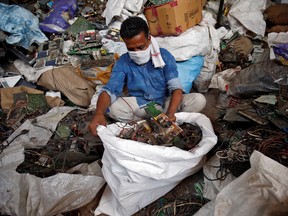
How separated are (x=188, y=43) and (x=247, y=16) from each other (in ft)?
2.99

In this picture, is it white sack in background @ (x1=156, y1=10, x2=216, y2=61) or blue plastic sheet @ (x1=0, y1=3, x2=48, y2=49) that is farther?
blue plastic sheet @ (x1=0, y1=3, x2=48, y2=49)

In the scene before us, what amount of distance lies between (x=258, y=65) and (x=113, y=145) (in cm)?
160

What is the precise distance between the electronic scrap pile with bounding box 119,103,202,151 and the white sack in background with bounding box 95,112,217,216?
0.09 meters

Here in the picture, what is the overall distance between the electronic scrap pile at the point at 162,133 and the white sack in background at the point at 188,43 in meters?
1.03

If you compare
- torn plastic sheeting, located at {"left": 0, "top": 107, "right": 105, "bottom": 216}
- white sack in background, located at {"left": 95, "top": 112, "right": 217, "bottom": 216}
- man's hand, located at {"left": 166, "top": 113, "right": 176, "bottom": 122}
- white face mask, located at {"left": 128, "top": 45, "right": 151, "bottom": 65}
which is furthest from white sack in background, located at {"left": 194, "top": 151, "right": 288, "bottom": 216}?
white face mask, located at {"left": 128, "top": 45, "right": 151, "bottom": 65}

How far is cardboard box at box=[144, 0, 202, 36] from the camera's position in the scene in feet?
Result: 7.98

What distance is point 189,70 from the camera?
2447mm

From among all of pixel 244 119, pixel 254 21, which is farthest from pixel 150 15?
pixel 244 119

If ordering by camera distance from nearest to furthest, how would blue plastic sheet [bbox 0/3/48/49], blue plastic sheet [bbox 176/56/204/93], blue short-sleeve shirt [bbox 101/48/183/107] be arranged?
blue short-sleeve shirt [bbox 101/48/183/107] < blue plastic sheet [bbox 176/56/204/93] < blue plastic sheet [bbox 0/3/48/49]

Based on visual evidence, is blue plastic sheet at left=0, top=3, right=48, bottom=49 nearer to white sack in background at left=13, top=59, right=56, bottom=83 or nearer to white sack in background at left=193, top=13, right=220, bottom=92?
white sack in background at left=13, top=59, right=56, bottom=83

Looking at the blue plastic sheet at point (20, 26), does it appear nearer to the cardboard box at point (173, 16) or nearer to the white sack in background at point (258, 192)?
the cardboard box at point (173, 16)

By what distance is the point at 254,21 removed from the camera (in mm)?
2793

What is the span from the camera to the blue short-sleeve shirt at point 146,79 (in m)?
1.93

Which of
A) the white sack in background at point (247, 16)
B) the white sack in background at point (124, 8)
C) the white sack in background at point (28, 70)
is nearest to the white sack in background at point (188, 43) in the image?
the white sack in background at point (124, 8)
